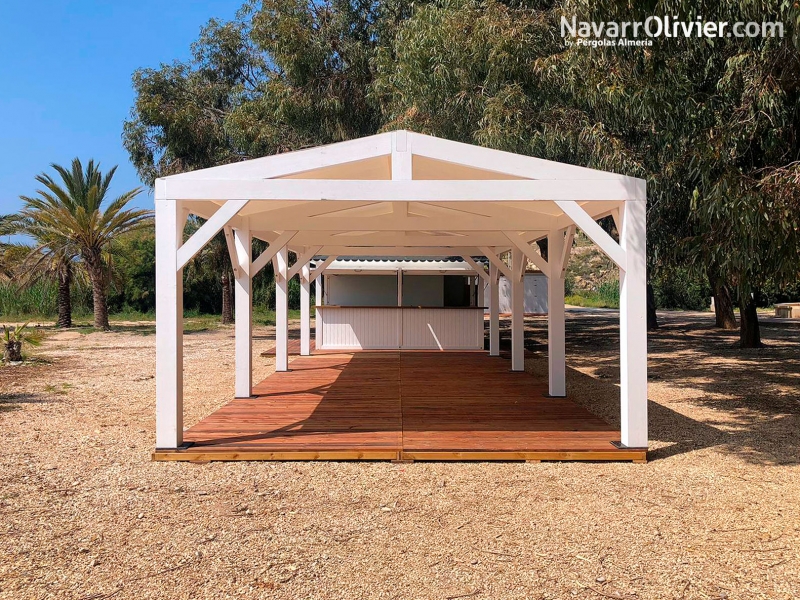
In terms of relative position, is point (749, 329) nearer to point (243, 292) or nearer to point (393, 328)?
point (393, 328)

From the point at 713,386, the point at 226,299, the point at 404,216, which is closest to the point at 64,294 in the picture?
the point at 226,299

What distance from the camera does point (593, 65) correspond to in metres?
8.18

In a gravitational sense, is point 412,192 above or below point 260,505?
above

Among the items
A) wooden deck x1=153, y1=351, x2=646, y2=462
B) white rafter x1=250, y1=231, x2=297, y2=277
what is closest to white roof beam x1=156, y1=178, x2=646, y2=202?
wooden deck x1=153, y1=351, x2=646, y2=462

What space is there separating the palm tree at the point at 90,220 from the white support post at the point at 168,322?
18.2 meters

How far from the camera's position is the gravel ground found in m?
3.51

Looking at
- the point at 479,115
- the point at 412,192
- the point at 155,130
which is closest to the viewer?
the point at 412,192

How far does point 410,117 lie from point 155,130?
1188 cm

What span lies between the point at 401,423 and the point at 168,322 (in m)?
2.67

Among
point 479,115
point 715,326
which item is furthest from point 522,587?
point 715,326

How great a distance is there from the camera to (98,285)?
75.2 ft

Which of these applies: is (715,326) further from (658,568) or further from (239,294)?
(658,568)

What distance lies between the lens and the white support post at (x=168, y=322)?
5836 millimetres

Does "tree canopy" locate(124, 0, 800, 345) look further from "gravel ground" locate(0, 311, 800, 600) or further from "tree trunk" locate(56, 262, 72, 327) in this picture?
"tree trunk" locate(56, 262, 72, 327)
